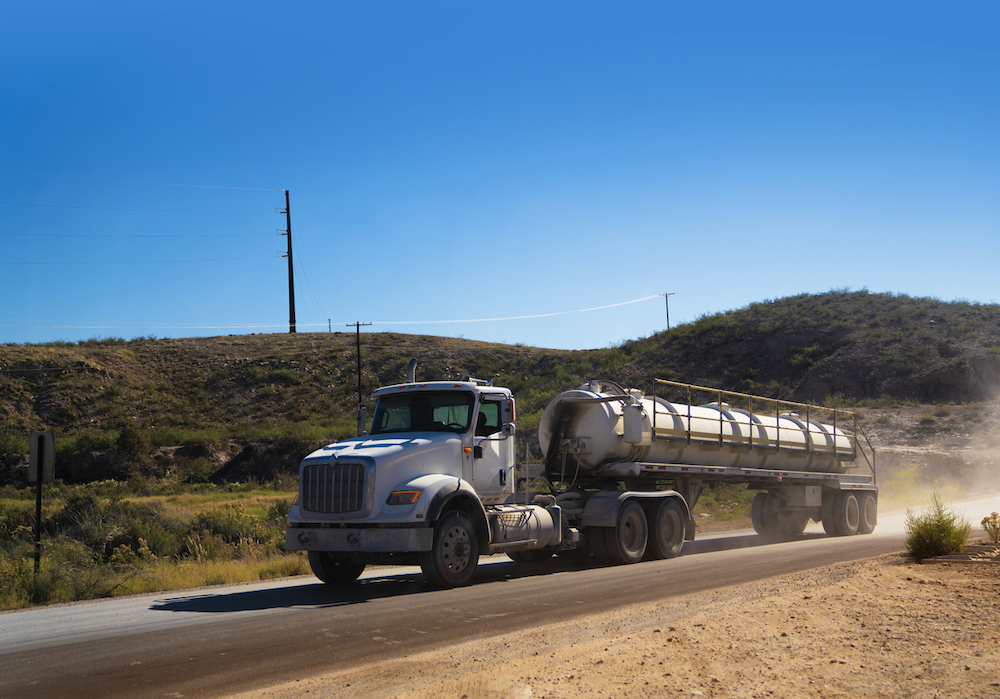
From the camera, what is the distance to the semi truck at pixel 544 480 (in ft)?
38.3

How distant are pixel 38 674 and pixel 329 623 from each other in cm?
291

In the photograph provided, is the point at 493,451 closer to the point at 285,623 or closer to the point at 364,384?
the point at 285,623

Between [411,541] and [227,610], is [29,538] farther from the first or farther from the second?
[411,541]

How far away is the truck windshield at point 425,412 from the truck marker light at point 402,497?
5.29 feet

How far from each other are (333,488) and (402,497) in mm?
1065

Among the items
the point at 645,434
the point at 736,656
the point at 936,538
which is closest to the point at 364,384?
the point at 645,434

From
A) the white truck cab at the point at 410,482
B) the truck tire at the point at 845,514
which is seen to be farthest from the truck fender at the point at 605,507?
the truck tire at the point at 845,514

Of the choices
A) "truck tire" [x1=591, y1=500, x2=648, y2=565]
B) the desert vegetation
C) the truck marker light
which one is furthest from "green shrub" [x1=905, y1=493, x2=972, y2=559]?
the desert vegetation

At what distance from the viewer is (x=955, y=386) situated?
174 feet

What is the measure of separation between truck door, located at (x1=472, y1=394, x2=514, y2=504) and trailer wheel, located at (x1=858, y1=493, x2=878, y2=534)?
44.6 feet

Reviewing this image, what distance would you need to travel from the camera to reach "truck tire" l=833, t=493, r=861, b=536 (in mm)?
21844

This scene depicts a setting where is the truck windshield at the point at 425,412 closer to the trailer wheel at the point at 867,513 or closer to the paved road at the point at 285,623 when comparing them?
the paved road at the point at 285,623

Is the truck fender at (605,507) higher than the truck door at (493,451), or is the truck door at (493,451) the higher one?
the truck door at (493,451)

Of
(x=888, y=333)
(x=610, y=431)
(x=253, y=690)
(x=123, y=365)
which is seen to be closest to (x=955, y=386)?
(x=888, y=333)
